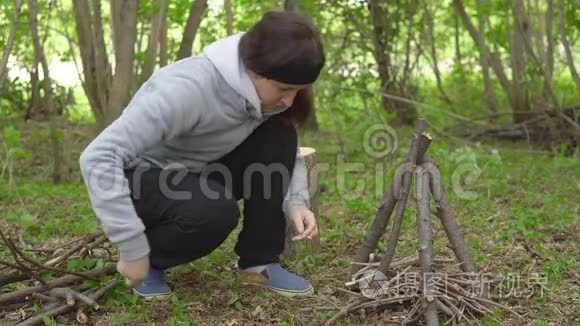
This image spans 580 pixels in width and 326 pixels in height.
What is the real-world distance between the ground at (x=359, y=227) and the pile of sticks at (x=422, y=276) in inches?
2.6

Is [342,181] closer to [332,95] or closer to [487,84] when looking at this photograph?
[332,95]

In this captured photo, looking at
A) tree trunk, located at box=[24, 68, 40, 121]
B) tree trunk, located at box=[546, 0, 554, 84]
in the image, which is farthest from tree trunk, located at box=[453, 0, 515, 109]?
tree trunk, located at box=[24, 68, 40, 121]

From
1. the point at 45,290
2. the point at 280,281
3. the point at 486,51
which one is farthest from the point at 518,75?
Answer: the point at 45,290

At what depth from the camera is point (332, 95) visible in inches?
243

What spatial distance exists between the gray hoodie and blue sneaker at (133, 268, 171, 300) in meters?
0.40

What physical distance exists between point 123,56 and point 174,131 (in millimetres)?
1703

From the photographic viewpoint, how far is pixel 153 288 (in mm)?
2727

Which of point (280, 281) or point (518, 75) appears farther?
point (518, 75)

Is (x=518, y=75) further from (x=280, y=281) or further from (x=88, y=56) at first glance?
(x=280, y=281)

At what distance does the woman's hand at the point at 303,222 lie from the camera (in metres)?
2.62

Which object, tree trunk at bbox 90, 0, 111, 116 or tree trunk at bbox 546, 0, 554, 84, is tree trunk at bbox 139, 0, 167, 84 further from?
tree trunk at bbox 546, 0, 554, 84

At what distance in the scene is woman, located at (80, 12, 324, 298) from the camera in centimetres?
228

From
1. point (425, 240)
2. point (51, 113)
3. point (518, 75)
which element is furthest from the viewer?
point (518, 75)

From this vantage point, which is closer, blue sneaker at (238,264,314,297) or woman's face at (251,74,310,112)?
woman's face at (251,74,310,112)
